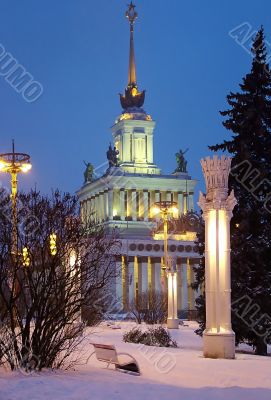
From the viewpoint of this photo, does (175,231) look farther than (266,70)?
Yes

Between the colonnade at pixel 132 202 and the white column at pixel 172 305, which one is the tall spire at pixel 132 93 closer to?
the colonnade at pixel 132 202

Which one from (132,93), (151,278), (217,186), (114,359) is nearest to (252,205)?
(217,186)

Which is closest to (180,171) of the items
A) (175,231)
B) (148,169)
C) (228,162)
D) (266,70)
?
(148,169)

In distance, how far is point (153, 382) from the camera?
15859mm

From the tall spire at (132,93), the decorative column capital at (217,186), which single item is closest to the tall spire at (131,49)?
the tall spire at (132,93)

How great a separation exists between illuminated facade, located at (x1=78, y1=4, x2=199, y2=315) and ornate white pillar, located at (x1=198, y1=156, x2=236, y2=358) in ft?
234

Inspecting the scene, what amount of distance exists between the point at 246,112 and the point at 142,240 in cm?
7145

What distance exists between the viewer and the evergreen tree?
28.9 metres

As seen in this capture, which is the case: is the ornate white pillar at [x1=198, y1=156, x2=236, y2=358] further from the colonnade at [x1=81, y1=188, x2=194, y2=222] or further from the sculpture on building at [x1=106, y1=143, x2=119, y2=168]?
the sculpture on building at [x1=106, y1=143, x2=119, y2=168]

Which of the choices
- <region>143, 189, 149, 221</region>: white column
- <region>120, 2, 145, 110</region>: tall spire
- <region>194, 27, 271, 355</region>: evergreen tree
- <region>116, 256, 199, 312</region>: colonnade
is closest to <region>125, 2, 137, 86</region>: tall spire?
<region>120, 2, 145, 110</region>: tall spire

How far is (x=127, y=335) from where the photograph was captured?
99.6 feet

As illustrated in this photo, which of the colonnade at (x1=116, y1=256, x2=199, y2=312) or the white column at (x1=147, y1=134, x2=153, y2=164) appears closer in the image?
the colonnade at (x1=116, y1=256, x2=199, y2=312)

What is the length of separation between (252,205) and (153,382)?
15167mm

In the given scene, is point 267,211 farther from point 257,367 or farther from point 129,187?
point 129,187
